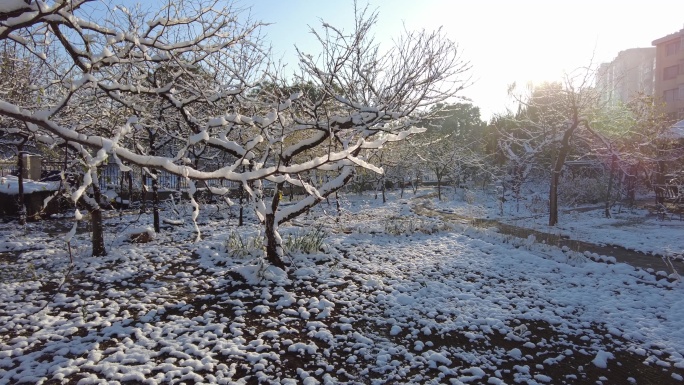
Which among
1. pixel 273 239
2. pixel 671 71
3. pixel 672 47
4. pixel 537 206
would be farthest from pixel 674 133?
pixel 672 47

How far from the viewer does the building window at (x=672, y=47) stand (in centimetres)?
3394

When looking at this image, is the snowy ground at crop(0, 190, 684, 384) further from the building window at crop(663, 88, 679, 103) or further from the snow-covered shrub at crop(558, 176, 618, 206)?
the building window at crop(663, 88, 679, 103)

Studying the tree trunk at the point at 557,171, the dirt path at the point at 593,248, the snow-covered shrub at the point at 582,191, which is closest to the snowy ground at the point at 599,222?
the dirt path at the point at 593,248

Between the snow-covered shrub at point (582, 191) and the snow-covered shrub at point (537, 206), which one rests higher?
the snow-covered shrub at point (582, 191)

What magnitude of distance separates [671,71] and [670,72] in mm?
112

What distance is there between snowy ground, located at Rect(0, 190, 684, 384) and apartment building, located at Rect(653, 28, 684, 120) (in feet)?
118

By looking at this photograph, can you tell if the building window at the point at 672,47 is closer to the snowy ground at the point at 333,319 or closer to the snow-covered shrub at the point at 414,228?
the snow-covered shrub at the point at 414,228

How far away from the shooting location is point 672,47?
113 ft

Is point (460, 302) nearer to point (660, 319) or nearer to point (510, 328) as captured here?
point (510, 328)

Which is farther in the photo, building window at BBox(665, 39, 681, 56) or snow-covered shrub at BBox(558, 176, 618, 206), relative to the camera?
building window at BBox(665, 39, 681, 56)

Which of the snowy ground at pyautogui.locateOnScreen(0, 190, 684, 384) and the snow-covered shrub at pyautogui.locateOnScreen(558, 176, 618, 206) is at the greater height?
the snow-covered shrub at pyautogui.locateOnScreen(558, 176, 618, 206)

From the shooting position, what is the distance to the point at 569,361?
3.96 m

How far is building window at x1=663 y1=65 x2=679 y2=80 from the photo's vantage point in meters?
33.6

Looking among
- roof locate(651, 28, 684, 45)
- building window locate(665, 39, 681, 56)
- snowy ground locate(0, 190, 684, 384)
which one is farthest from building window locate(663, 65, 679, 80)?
snowy ground locate(0, 190, 684, 384)
